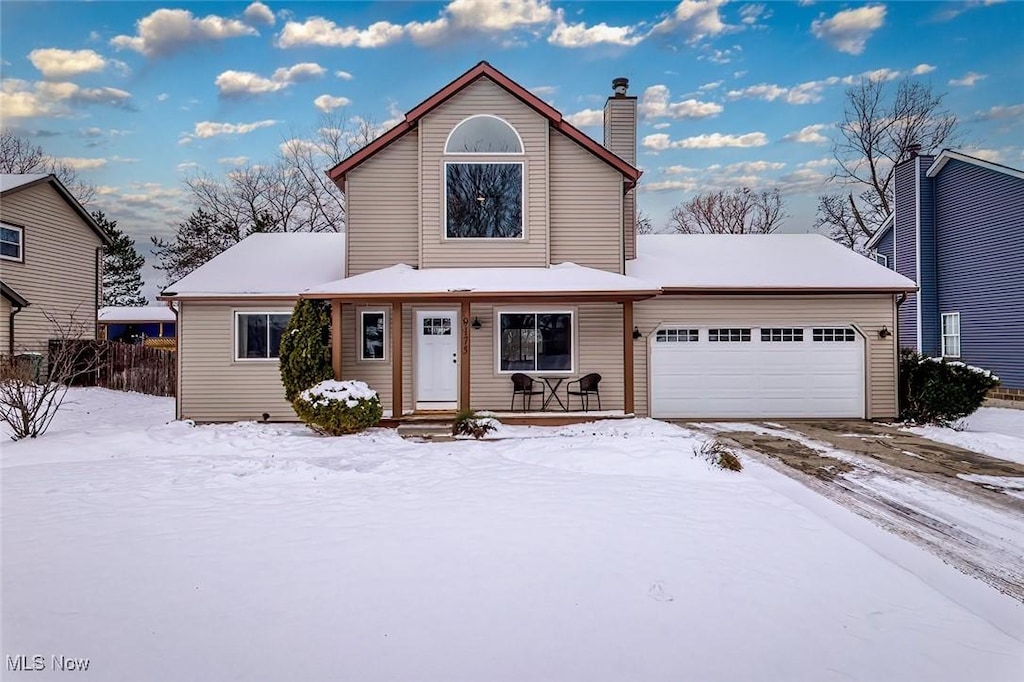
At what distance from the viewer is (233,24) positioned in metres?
15.2

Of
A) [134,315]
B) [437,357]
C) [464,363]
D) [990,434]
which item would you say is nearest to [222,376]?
[437,357]

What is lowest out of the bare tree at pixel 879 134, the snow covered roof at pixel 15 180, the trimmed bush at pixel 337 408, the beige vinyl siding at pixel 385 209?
the trimmed bush at pixel 337 408

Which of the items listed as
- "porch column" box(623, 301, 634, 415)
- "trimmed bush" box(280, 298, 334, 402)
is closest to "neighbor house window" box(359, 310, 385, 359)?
"trimmed bush" box(280, 298, 334, 402)

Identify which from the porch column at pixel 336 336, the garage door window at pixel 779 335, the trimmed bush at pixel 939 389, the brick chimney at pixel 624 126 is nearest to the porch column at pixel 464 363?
the porch column at pixel 336 336

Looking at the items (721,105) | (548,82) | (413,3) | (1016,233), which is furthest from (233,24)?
(1016,233)

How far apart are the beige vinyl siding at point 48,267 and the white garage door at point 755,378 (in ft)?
55.5

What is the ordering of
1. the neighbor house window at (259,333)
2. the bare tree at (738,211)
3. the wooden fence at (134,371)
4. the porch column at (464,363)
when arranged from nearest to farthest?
1. the porch column at (464,363)
2. the neighbor house window at (259,333)
3. the wooden fence at (134,371)
4. the bare tree at (738,211)

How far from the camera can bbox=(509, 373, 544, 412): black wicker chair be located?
34.6ft

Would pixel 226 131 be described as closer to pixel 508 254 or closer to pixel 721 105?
pixel 508 254

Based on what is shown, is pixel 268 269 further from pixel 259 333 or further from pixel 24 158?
pixel 24 158

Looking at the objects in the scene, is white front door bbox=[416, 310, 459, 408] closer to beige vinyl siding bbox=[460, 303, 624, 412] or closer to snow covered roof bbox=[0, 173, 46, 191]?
beige vinyl siding bbox=[460, 303, 624, 412]

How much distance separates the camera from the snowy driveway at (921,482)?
4375 millimetres

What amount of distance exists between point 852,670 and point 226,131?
26.0 metres

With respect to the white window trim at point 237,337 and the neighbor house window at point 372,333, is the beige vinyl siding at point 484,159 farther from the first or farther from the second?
the white window trim at point 237,337
